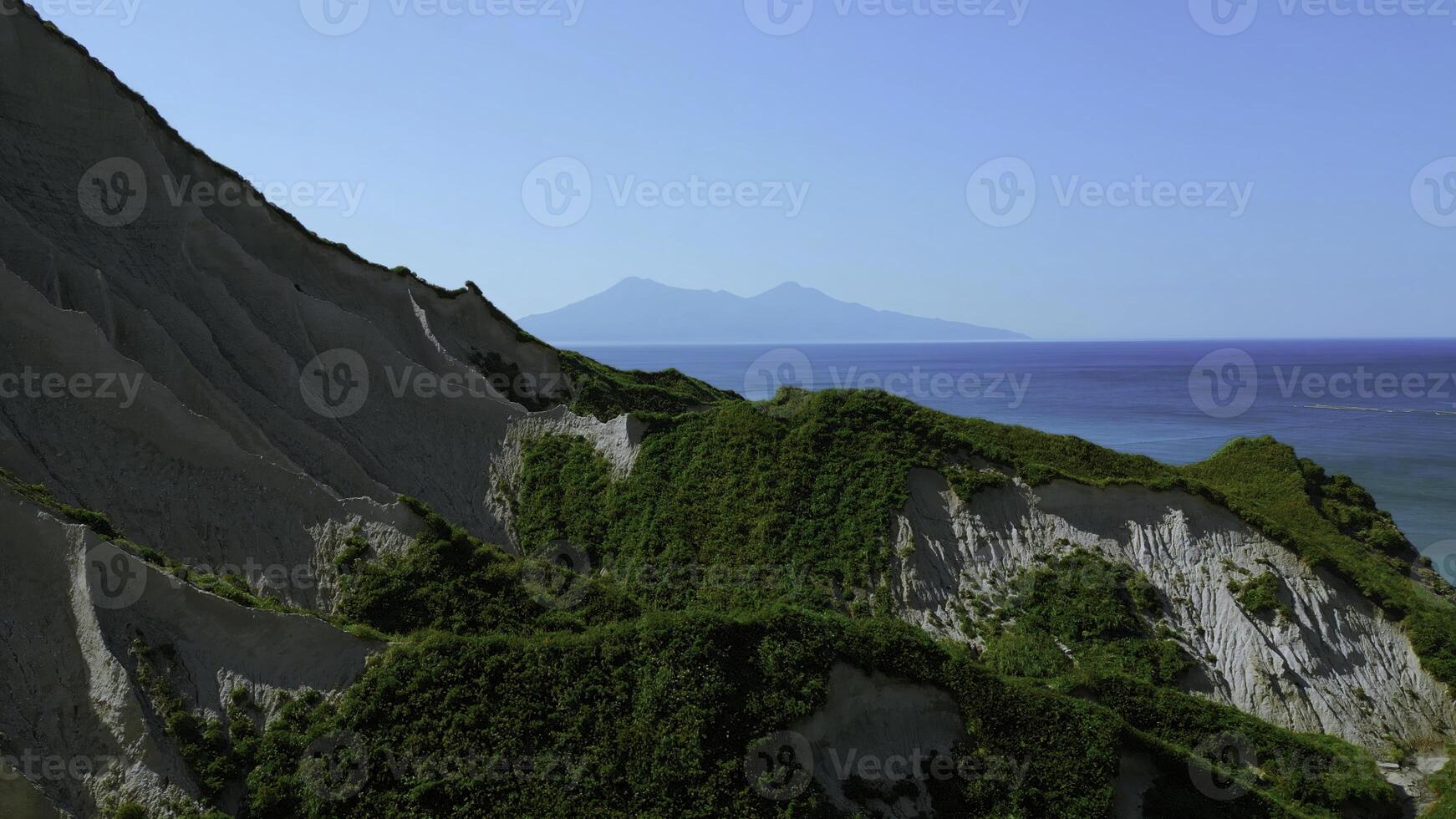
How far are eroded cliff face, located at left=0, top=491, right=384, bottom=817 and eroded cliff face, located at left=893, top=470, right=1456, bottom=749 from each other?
55.3 feet

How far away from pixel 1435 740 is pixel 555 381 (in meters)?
31.7

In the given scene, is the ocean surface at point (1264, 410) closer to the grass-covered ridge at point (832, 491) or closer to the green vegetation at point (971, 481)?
the grass-covered ridge at point (832, 491)

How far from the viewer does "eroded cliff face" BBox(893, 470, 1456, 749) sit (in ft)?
80.5

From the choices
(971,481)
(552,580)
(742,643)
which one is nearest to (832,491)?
(971,481)

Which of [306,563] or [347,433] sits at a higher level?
[347,433]

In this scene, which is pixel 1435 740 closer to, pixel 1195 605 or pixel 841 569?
pixel 1195 605

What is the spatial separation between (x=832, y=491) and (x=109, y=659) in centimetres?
1962

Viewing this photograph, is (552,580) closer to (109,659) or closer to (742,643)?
(742,643)

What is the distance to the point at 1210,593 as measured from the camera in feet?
88.4

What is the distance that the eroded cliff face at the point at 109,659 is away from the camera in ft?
48.2

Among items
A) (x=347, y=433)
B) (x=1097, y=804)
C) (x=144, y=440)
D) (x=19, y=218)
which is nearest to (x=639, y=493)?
(x=347, y=433)

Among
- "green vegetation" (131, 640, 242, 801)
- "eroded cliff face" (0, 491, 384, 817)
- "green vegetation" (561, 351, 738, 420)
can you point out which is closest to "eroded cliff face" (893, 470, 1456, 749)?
"green vegetation" (561, 351, 738, 420)

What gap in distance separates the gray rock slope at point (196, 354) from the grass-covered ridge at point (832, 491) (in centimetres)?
368

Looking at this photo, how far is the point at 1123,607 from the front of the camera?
26.5 m
